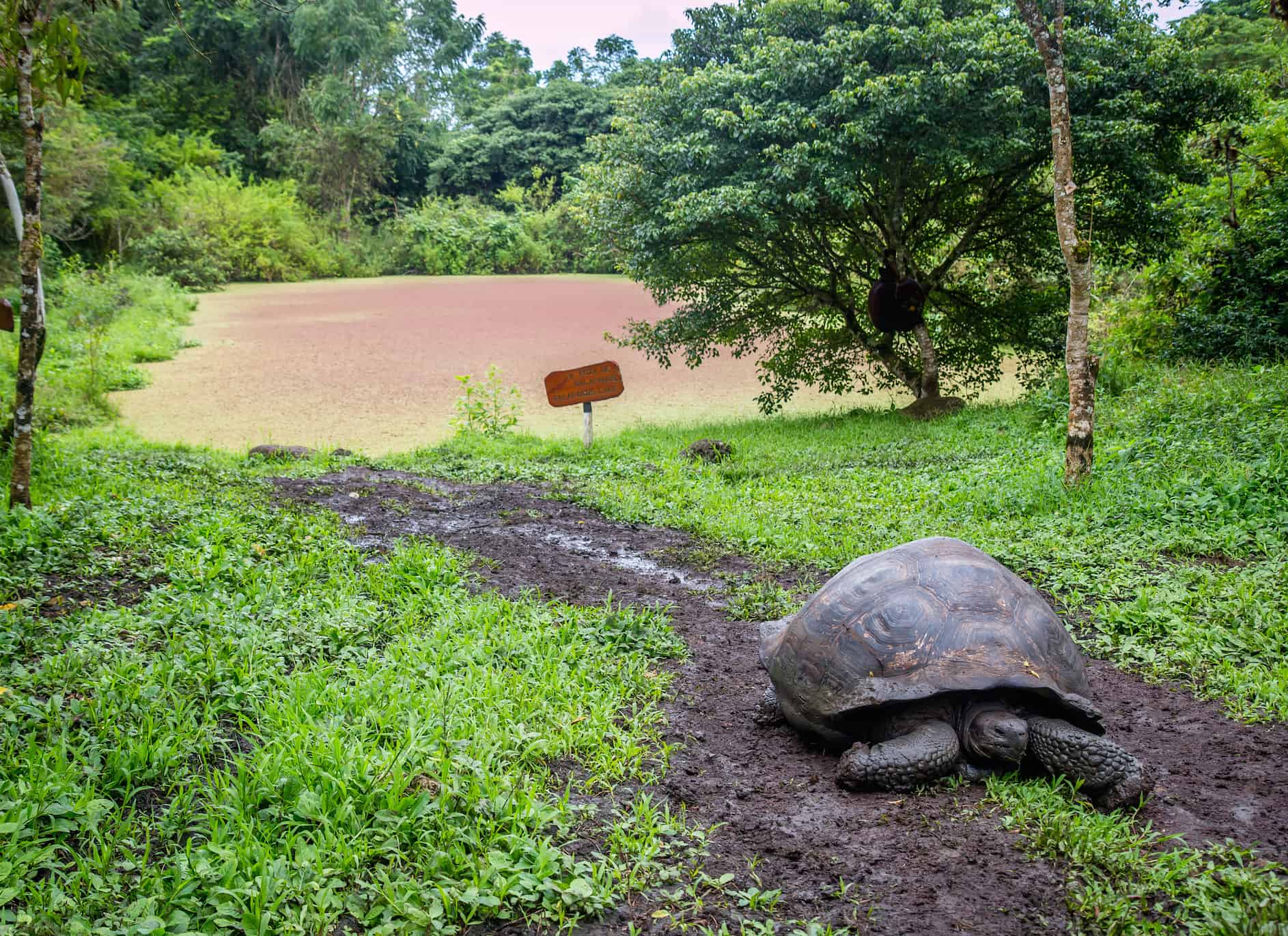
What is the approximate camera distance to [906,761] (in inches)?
105

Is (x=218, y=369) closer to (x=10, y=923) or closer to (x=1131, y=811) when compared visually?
(x=10, y=923)

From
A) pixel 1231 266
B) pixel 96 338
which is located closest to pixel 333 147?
pixel 96 338

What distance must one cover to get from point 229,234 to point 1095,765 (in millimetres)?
25920

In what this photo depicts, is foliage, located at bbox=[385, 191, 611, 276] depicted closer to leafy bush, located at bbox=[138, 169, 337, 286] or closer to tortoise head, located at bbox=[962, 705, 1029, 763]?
leafy bush, located at bbox=[138, 169, 337, 286]

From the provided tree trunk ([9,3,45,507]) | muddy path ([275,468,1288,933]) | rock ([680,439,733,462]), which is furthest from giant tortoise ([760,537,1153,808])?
rock ([680,439,733,462])

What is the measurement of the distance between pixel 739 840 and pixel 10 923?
5.89 feet

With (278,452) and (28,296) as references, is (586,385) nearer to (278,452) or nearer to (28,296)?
(278,452)

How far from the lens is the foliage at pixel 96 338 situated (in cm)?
Result: 1082

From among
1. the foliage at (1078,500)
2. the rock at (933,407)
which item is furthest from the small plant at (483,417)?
the rock at (933,407)

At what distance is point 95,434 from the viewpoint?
31.4 feet

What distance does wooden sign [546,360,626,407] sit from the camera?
952cm

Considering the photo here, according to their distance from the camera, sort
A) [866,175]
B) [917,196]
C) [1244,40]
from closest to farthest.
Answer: [866,175], [917,196], [1244,40]

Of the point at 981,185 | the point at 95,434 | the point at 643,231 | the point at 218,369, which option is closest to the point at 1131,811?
the point at 643,231

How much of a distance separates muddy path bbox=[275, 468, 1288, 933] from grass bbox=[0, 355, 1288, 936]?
4.1 inches
